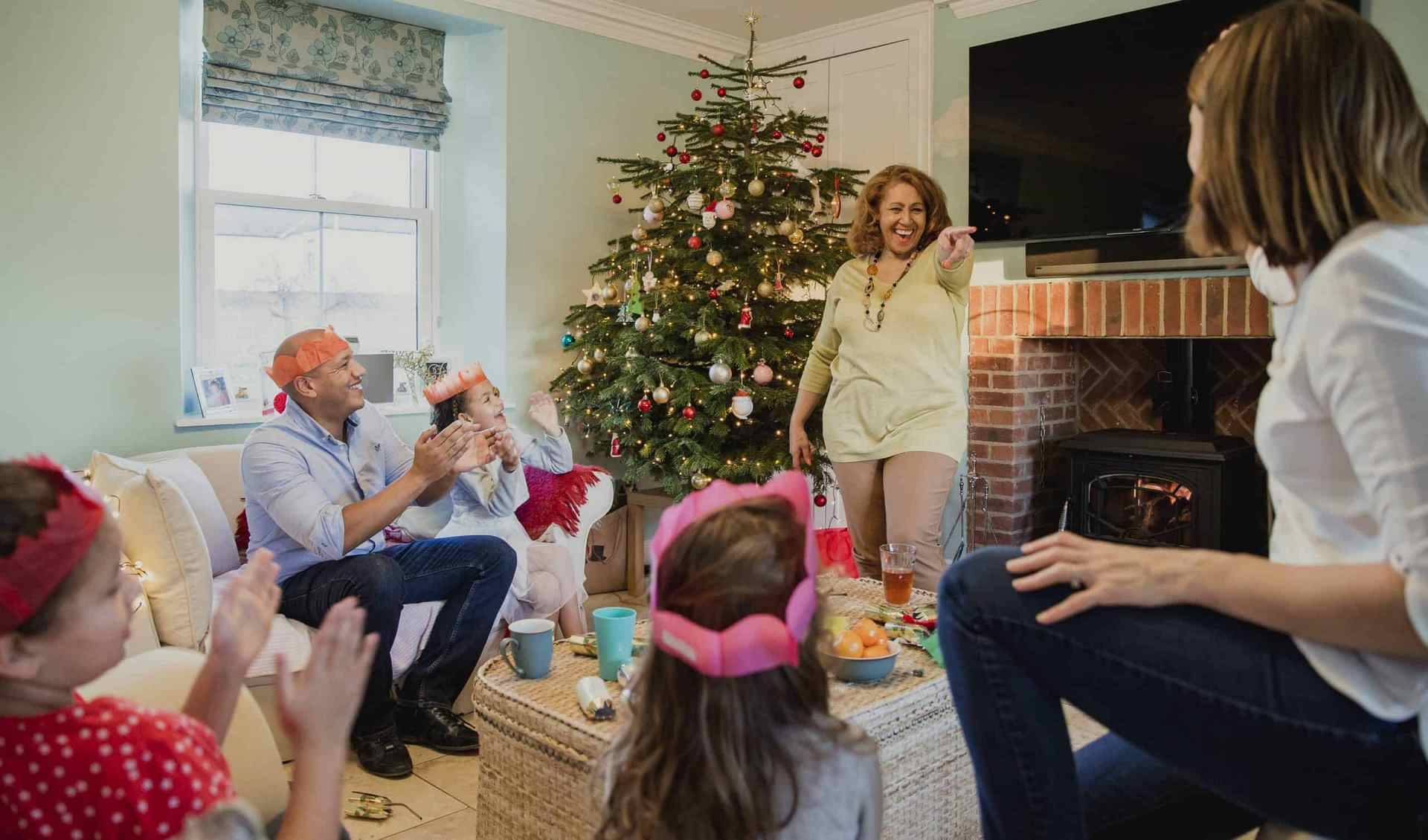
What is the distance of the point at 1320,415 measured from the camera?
0.93 meters

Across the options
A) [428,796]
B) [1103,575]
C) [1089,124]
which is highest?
[1089,124]

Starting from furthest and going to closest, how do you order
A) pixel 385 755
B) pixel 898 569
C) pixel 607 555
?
pixel 607 555, pixel 385 755, pixel 898 569

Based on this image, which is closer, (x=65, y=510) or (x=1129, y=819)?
(x=65, y=510)

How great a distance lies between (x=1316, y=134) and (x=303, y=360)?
2221 millimetres

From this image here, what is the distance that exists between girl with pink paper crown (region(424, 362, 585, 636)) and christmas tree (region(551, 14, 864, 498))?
726 millimetres

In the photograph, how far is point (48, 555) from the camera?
2.80 ft

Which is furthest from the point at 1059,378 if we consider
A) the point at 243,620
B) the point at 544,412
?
the point at 243,620

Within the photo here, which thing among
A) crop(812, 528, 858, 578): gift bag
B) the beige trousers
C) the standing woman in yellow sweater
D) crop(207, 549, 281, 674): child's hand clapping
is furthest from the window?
crop(207, 549, 281, 674): child's hand clapping

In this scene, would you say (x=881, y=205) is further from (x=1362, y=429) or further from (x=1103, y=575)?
(x=1362, y=429)

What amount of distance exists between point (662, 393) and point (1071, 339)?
5.40ft

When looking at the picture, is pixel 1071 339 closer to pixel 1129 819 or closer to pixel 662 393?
pixel 662 393

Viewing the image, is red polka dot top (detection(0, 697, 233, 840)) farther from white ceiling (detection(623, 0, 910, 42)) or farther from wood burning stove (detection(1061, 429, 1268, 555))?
white ceiling (detection(623, 0, 910, 42))

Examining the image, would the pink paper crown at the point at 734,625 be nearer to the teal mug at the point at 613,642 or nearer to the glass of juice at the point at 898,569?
the teal mug at the point at 613,642

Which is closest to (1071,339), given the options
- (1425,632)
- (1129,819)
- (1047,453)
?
(1047,453)
